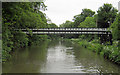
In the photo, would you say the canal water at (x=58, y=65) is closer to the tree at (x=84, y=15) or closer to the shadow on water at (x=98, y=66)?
the shadow on water at (x=98, y=66)

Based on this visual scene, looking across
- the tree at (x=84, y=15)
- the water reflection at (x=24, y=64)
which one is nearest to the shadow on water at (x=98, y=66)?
the water reflection at (x=24, y=64)

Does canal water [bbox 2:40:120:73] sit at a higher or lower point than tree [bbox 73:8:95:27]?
lower

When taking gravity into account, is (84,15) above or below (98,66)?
above

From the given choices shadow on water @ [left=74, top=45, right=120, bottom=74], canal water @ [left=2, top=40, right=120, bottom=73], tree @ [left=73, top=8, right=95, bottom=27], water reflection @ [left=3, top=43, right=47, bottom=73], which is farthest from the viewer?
tree @ [left=73, top=8, right=95, bottom=27]

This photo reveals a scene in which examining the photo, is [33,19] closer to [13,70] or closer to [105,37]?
[13,70]

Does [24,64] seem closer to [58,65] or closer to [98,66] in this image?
[58,65]

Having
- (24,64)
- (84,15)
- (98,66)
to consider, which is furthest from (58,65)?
(84,15)

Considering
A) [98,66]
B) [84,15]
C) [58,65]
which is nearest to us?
[98,66]

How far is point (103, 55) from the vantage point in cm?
2069

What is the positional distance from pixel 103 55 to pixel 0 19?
50.3 feet

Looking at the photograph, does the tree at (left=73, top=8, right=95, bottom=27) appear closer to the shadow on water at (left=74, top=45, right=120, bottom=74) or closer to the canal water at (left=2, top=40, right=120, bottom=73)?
the canal water at (left=2, top=40, right=120, bottom=73)

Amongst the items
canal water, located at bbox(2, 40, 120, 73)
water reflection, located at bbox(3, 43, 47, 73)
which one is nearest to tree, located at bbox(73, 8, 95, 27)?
canal water, located at bbox(2, 40, 120, 73)

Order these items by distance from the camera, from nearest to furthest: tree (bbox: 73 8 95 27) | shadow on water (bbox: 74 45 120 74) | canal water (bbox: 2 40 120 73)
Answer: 1. canal water (bbox: 2 40 120 73)
2. shadow on water (bbox: 74 45 120 74)
3. tree (bbox: 73 8 95 27)

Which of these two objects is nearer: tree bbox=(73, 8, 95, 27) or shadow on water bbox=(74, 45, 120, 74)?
Result: shadow on water bbox=(74, 45, 120, 74)
